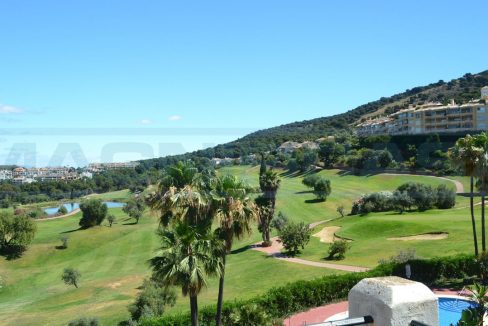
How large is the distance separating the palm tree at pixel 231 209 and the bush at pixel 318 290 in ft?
11.8

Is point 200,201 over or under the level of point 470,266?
over

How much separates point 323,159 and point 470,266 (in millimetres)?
85288

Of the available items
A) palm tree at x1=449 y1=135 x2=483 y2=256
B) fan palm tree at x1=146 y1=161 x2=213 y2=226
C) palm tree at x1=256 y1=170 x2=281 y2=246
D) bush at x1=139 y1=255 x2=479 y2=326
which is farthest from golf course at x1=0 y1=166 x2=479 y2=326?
palm tree at x1=449 y1=135 x2=483 y2=256

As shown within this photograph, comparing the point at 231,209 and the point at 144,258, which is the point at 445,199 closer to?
the point at 144,258

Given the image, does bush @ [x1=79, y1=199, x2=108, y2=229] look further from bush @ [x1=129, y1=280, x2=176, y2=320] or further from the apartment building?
the apartment building

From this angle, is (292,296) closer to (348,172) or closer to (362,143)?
(348,172)

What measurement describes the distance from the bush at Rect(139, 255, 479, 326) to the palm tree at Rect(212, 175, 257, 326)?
141 inches

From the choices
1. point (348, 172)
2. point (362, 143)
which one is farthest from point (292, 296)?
point (362, 143)

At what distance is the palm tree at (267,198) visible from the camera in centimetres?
5038

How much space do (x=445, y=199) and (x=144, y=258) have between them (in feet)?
125

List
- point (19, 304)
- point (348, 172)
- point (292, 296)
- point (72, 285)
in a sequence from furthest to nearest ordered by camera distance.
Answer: point (348, 172)
point (72, 285)
point (19, 304)
point (292, 296)

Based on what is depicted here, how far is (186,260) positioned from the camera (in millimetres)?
17281

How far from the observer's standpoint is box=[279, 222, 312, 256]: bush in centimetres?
4456

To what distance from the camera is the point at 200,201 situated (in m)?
19.2
